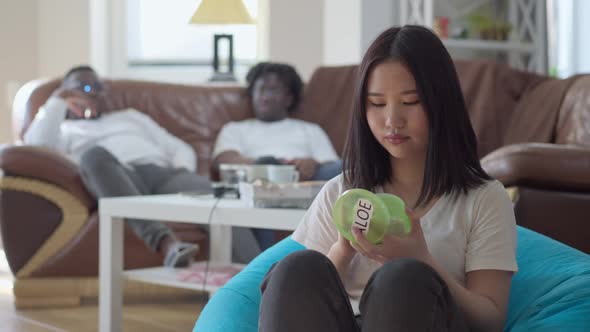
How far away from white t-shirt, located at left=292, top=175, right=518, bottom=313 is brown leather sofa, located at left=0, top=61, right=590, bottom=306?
3.53 feet

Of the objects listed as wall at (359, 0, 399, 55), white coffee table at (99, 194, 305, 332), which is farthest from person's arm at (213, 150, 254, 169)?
wall at (359, 0, 399, 55)

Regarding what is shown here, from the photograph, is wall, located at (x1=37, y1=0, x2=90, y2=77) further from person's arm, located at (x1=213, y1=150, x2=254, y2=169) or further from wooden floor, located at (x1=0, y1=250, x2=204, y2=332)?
wooden floor, located at (x1=0, y1=250, x2=204, y2=332)

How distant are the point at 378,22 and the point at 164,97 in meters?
1.55

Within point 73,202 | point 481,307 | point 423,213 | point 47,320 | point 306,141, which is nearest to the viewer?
point 481,307

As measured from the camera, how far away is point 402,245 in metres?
1.41

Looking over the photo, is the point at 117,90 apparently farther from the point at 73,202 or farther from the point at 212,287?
the point at 212,287

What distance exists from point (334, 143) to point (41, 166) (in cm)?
133

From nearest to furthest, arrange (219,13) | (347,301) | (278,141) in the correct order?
(347,301), (278,141), (219,13)

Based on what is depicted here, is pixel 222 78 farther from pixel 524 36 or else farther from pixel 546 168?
pixel 546 168

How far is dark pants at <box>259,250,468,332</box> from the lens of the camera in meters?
→ 1.34

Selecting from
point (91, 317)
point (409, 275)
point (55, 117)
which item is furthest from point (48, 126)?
point (409, 275)

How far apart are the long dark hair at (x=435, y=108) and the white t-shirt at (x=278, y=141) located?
2.38m

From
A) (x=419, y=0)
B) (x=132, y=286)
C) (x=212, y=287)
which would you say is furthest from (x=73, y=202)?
(x=419, y=0)

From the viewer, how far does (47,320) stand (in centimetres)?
312
